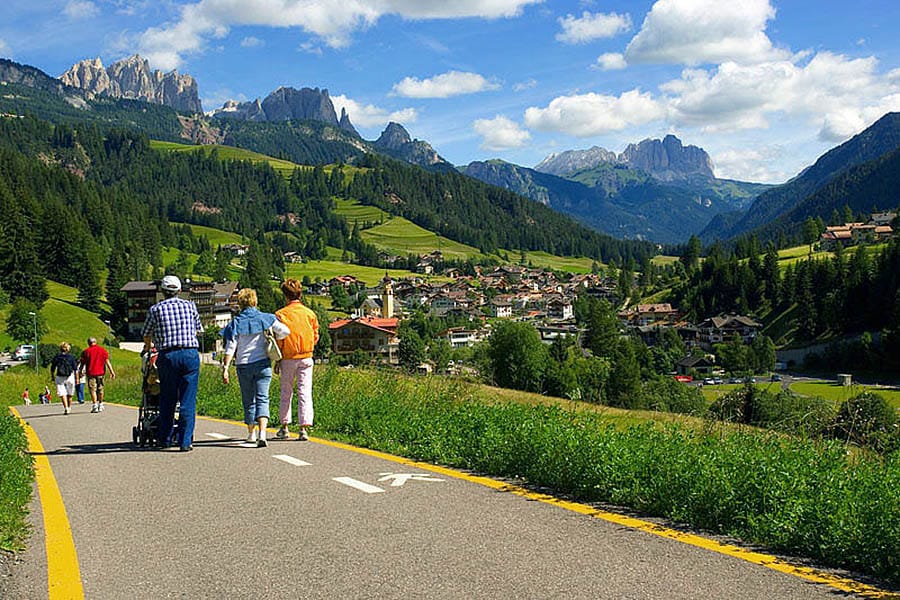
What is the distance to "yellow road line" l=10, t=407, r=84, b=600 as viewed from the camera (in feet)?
14.7

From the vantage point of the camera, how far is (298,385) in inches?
421

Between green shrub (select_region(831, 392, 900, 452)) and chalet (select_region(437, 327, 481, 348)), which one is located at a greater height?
green shrub (select_region(831, 392, 900, 452))

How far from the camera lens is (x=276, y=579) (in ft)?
15.0

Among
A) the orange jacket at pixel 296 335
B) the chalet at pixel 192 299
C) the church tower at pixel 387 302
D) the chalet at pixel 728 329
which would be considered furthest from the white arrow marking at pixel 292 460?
the church tower at pixel 387 302

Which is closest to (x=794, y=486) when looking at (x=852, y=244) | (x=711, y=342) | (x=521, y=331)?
(x=521, y=331)

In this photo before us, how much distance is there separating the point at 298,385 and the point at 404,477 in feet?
11.7

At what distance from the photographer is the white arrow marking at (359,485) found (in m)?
6.97

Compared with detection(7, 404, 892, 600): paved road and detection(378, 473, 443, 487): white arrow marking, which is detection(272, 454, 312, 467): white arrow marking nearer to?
detection(7, 404, 892, 600): paved road

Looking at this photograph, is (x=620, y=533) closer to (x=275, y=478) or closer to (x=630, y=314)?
(x=275, y=478)

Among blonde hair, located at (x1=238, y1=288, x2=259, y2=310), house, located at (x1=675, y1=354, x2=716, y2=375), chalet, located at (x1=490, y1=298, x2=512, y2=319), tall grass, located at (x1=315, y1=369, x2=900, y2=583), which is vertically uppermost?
blonde hair, located at (x1=238, y1=288, x2=259, y2=310)

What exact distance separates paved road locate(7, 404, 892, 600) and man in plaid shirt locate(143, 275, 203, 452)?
1536mm

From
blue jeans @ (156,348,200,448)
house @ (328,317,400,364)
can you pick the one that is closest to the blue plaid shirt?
blue jeans @ (156,348,200,448)

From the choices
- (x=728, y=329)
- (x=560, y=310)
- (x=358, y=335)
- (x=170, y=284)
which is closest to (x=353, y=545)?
(x=170, y=284)

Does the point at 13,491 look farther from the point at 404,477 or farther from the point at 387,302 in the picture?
the point at 387,302
